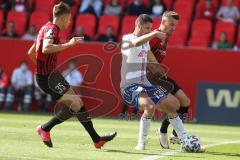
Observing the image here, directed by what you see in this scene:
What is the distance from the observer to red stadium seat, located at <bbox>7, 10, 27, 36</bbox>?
23953 mm

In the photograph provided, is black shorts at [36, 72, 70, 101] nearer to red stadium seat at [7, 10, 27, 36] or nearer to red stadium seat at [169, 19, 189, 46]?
red stadium seat at [169, 19, 189, 46]

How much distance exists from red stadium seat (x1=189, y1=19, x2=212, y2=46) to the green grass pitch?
5.07m

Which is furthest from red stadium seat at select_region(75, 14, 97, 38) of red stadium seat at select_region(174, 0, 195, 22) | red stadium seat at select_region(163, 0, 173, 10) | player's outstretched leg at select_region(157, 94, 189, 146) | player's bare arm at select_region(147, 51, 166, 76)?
player's outstretched leg at select_region(157, 94, 189, 146)

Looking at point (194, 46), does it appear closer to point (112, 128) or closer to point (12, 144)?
point (112, 128)

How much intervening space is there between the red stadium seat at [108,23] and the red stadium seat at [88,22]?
268 millimetres

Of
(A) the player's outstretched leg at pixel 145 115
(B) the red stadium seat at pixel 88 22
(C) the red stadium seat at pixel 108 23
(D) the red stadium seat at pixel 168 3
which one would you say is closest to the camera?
(A) the player's outstretched leg at pixel 145 115

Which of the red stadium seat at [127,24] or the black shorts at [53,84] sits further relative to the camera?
the red stadium seat at [127,24]

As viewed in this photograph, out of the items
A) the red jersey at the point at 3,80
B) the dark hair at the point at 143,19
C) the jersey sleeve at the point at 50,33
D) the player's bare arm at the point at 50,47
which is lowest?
the red jersey at the point at 3,80

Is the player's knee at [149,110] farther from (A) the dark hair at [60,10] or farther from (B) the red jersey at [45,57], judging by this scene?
(A) the dark hair at [60,10]

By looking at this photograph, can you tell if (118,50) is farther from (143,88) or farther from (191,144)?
(191,144)

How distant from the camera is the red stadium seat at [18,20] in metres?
24.0

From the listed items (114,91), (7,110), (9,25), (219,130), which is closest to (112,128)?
(219,130)

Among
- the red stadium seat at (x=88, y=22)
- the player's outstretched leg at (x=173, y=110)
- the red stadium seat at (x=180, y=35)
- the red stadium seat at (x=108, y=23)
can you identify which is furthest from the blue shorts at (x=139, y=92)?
the red stadium seat at (x=88, y=22)

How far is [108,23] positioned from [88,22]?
0.68 m
